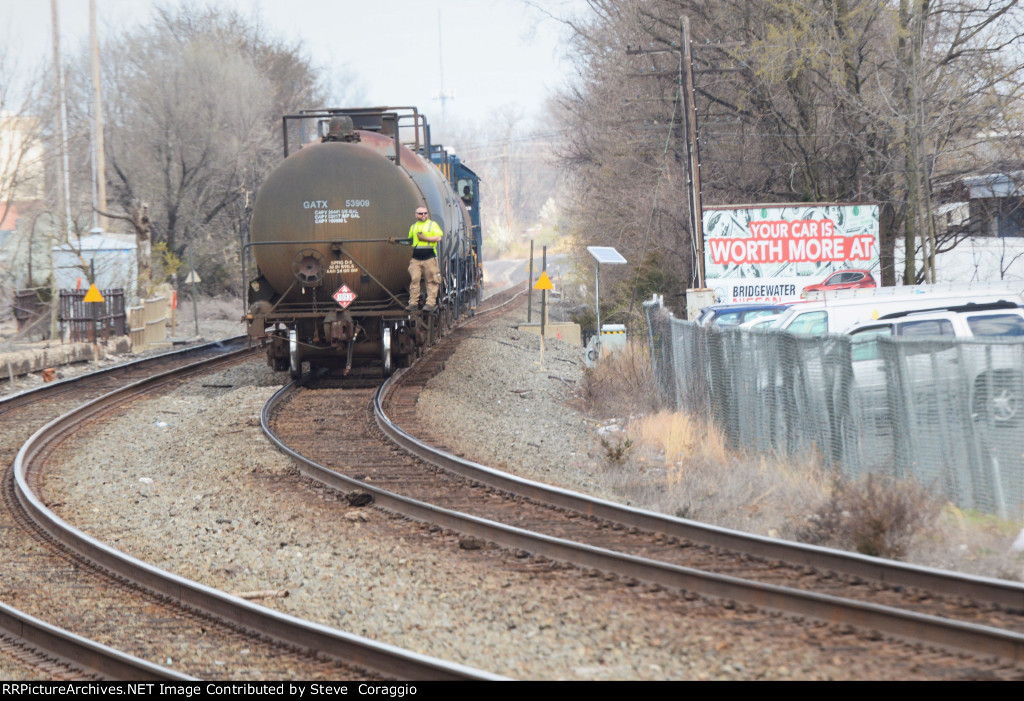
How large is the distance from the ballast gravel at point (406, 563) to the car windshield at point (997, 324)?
455 cm

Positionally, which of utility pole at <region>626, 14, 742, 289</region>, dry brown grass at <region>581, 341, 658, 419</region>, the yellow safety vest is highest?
utility pole at <region>626, 14, 742, 289</region>

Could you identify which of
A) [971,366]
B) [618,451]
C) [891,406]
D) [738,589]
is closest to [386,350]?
[618,451]

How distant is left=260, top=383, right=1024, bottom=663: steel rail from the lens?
576 cm

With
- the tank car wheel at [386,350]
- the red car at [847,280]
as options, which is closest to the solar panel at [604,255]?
the tank car wheel at [386,350]

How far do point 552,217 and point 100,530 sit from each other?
113457mm

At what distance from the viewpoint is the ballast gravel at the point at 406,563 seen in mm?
5977

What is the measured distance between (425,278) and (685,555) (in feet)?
32.4

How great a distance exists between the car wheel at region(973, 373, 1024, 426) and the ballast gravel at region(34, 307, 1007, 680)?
10.2 ft

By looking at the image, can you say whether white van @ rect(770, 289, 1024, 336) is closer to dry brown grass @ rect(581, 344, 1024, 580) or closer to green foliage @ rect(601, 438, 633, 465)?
dry brown grass @ rect(581, 344, 1024, 580)

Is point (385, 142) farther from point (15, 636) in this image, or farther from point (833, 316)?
point (15, 636)

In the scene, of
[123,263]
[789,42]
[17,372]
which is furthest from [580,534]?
[123,263]

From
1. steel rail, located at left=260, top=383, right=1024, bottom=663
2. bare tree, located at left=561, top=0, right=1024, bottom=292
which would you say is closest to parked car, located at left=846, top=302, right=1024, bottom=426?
steel rail, located at left=260, top=383, right=1024, bottom=663

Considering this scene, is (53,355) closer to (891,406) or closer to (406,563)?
(406,563)

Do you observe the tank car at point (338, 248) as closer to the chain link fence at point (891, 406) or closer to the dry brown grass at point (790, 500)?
the dry brown grass at point (790, 500)
